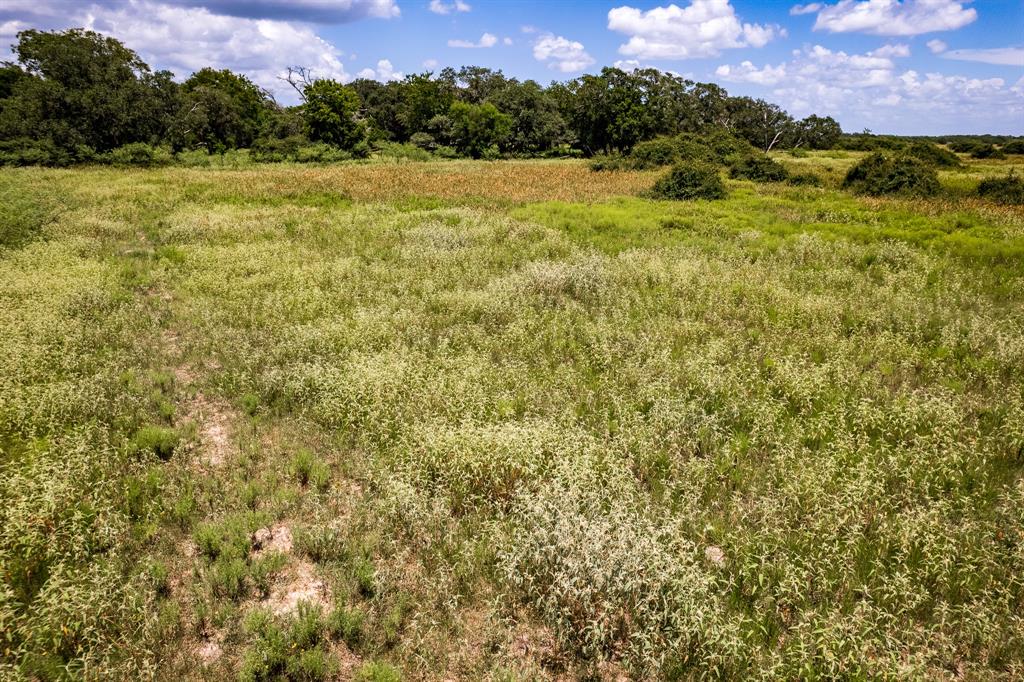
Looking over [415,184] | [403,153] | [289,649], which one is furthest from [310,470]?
[403,153]

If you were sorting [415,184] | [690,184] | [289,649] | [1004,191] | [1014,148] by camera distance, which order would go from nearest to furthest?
[289,649]
[1004,191]
[690,184]
[415,184]
[1014,148]

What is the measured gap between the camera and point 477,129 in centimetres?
6994

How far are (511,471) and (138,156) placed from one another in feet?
190

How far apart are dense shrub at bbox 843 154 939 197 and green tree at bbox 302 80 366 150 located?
56258mm

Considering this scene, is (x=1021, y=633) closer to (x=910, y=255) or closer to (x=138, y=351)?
(x=138, y=351)

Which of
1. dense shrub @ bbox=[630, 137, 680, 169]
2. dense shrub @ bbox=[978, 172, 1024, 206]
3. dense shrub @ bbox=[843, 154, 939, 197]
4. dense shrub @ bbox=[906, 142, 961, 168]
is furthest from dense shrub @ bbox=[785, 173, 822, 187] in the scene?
dense shrub @ bbox=[906, 142, 961, 168]

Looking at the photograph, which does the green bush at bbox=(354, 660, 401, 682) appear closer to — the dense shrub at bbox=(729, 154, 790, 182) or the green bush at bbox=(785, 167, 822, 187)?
the green bush at bbox=(785, 167, 822, 187)

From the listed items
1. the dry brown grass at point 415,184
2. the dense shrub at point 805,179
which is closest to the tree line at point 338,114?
the dry brown grass at point 415,184

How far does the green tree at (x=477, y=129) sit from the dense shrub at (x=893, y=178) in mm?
47024

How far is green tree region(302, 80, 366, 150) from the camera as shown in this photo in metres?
63.4

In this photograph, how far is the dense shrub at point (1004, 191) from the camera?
1042 inches

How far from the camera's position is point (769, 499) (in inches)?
249

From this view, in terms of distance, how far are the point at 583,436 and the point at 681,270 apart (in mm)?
9950

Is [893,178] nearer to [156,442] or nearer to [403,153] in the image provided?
[156,442]
